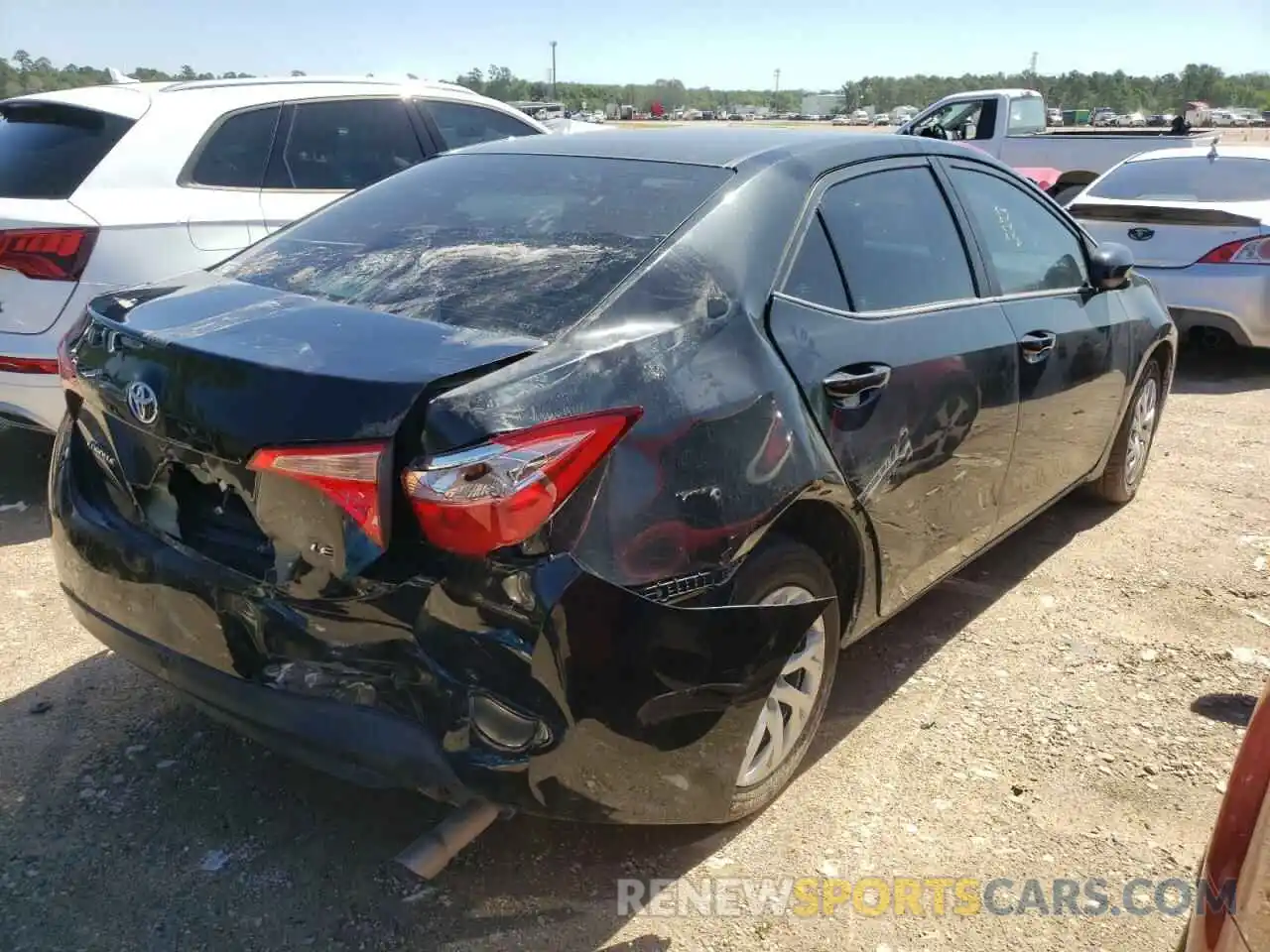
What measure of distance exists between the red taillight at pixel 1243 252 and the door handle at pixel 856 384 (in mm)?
5642

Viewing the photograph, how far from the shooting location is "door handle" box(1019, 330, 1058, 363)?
3.60 meters

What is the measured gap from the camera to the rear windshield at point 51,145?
4605 millimetres

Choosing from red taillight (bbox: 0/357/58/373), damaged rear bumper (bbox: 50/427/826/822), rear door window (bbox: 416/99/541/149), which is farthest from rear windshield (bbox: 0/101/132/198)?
damaged rear bumper (bbox: 50/427/826/822)

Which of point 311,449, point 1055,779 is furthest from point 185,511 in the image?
point 1055,779

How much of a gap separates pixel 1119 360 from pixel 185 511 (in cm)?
356

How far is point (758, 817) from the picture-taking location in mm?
2832

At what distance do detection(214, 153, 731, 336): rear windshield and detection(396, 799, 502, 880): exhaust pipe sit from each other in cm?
112

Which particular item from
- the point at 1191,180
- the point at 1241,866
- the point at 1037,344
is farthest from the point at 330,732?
the point at 1191,180

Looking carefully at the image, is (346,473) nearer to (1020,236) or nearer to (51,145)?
(1020,236)

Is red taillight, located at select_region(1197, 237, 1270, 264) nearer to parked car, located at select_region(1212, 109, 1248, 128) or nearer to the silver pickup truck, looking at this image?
the silver pickup truck

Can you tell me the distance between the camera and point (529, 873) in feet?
8.52

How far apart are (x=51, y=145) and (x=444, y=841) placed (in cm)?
384

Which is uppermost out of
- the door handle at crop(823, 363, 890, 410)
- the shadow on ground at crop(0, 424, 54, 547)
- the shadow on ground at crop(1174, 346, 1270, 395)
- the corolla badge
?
the corolla badge

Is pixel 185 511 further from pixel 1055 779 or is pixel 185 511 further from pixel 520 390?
pixel 1055 779
